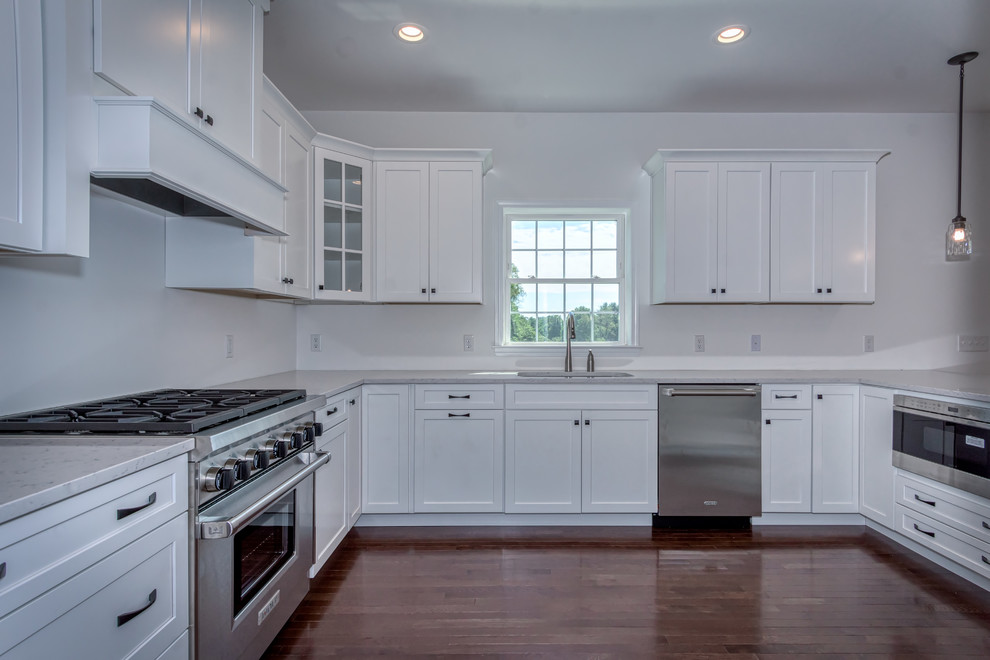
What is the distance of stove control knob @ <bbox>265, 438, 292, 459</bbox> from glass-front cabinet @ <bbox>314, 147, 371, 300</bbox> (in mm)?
1351

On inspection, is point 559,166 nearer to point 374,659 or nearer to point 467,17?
point 467,17

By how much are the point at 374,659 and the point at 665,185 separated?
9.69 feet

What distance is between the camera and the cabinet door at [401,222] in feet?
10.4

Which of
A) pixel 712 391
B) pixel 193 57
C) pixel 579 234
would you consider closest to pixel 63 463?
pixel 193 57

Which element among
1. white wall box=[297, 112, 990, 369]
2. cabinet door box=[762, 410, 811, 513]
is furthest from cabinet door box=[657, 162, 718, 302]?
cabinet door box=[762, 410, 811, 513]

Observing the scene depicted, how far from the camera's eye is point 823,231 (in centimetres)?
317

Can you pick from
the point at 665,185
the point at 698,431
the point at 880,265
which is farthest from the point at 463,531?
the point at 880,265

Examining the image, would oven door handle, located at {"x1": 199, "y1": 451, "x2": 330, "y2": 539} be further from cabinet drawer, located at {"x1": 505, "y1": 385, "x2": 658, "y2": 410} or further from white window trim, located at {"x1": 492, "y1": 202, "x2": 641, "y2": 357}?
white window trim, located at {"x1": 492, "y1": 202, "x2": 641, "y2": 357}

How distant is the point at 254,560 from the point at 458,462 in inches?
56.2

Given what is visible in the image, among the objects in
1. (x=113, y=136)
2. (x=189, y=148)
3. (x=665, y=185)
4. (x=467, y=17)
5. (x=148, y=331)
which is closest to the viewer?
(x=113, y=136)

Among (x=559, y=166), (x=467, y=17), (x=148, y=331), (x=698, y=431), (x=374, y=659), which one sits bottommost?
(x=374, y=659)

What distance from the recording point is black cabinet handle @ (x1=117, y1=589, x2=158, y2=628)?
3.56 ft

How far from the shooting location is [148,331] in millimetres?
2064

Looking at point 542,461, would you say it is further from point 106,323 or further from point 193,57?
point 193,57
